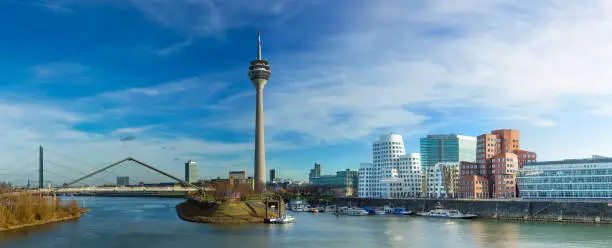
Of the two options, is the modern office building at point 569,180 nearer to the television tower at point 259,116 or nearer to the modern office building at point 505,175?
the modern office building at point 505,175

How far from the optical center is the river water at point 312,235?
41.0 m

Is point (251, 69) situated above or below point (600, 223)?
above

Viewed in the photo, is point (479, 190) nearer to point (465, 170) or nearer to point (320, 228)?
point (465, 170)

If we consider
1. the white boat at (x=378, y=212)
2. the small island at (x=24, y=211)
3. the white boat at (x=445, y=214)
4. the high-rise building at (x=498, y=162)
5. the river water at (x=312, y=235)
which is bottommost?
the white boat at (x=378, y=212)

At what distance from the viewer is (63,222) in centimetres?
5962

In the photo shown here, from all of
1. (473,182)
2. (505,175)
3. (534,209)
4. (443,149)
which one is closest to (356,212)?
(473,182)

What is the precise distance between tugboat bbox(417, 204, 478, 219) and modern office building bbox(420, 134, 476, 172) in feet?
224

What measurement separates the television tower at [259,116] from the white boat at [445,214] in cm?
4734

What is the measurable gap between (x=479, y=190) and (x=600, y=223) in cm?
3023

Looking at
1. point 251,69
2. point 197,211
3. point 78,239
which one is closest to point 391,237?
point 78,239

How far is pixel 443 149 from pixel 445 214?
249ft

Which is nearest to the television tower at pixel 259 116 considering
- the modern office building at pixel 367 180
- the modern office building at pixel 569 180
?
the modern office building at pixel 367 180

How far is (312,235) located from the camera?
4775 cm

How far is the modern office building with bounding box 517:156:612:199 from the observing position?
225 feet
